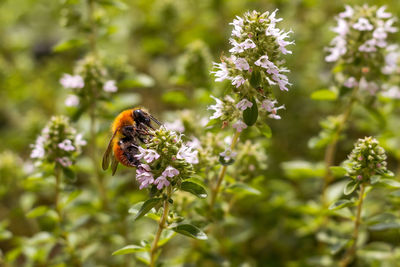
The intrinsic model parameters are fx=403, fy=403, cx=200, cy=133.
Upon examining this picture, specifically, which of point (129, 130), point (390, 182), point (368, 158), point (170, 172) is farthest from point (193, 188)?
point (390, 182)

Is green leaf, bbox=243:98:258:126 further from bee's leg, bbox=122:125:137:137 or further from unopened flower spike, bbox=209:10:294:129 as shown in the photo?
bee's leg, bbox=122:125:137:137

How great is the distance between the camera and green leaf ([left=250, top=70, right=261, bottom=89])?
3447mm

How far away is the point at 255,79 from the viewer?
11.3ft

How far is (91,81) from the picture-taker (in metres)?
5.20

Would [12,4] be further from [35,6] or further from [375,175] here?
[375,175]

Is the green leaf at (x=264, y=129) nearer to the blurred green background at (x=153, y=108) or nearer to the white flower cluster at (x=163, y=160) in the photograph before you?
the white flower cluster at (x=163, y=160)

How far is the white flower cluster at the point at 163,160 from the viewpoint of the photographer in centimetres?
334

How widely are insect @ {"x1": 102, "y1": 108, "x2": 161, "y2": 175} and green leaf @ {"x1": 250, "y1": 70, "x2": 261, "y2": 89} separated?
1.04 metres

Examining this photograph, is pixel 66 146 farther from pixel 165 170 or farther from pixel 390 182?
pixel 390 182

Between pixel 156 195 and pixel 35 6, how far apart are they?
9.95 m

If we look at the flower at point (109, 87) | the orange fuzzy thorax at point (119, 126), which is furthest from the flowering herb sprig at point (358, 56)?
the flower at point (109, 87)

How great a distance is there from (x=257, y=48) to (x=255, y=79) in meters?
0.27

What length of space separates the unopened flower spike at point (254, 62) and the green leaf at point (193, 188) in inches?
24.9

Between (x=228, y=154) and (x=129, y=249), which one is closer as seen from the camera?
(x=129, y=249)
